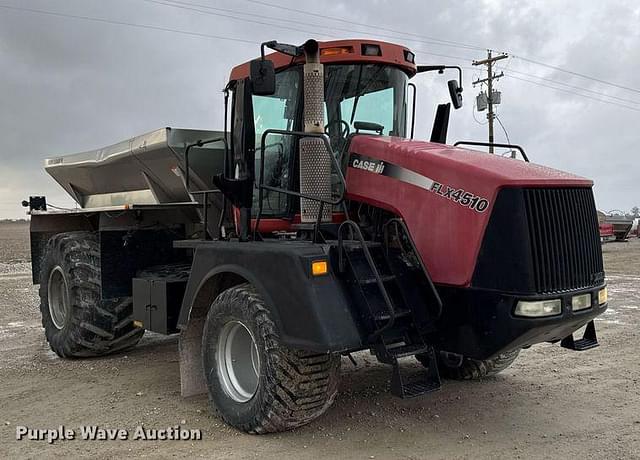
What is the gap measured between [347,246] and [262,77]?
4.43 feet

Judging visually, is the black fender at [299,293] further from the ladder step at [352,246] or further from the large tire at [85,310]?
the large tire at [85,310]

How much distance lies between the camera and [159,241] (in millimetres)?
6852

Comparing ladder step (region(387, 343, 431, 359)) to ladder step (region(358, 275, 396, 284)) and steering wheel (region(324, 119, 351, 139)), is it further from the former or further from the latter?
steering wheel (region(324, 119, 351, 139))

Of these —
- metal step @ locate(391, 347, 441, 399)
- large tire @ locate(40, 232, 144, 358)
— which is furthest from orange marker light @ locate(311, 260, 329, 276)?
large tire @ locate(40, 232, 144, 358)

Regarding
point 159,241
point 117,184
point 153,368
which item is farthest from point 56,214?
point 153,368

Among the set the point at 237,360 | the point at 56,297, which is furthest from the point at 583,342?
the point at 56,297

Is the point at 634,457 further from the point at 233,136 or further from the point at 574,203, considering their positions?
the point at 233,136

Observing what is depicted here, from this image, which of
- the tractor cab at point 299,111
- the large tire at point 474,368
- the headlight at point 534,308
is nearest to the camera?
the headlight at point 534,308

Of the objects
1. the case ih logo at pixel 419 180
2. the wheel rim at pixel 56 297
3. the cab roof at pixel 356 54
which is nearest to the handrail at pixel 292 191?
the case ih logo at pixel 419 180

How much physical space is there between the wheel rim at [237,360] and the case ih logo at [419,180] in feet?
5.11

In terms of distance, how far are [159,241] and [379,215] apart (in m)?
3.01

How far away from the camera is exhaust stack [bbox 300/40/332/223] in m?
4.72

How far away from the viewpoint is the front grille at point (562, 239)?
402 centimetres

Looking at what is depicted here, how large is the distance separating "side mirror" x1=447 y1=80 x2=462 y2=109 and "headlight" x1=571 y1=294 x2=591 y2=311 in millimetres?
2540
